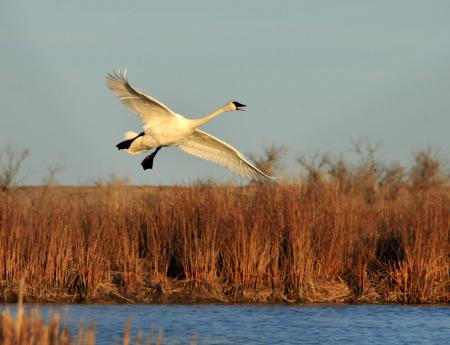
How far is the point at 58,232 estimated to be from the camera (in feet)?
49.8

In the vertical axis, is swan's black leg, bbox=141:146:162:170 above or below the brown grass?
above

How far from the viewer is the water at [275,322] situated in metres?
12.5

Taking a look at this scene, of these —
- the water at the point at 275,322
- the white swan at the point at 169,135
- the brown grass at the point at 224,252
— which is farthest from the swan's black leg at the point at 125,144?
the water at the point at 275,322

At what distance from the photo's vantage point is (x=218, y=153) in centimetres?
1590

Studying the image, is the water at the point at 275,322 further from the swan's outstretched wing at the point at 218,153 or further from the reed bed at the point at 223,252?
the swan's outstretched wing at the point at 218,153

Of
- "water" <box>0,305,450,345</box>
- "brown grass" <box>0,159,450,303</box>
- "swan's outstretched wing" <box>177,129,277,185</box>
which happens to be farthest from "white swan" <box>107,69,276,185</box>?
"water" <box>0,305,450,345</box>

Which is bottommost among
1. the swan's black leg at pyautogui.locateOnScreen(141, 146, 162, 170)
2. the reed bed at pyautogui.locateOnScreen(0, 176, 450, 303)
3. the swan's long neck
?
the reed bed at pyautogui.locateOnScreen(0, 176, 450, 303)

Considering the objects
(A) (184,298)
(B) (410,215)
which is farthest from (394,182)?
(A) (184,298)

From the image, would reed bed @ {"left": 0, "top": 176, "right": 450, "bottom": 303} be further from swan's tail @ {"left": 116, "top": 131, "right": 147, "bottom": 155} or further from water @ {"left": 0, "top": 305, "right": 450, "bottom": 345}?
swan's tail @ {"left": 116, "top": 131, "right": 147, "bottom": 155}

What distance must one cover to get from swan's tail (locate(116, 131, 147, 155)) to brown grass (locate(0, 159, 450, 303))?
1512 mm

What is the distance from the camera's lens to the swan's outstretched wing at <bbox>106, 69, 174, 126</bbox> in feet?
44.9

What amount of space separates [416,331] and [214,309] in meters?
3.21

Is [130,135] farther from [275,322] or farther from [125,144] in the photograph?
[275,322]

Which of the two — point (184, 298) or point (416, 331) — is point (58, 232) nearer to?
point (184, 298)
